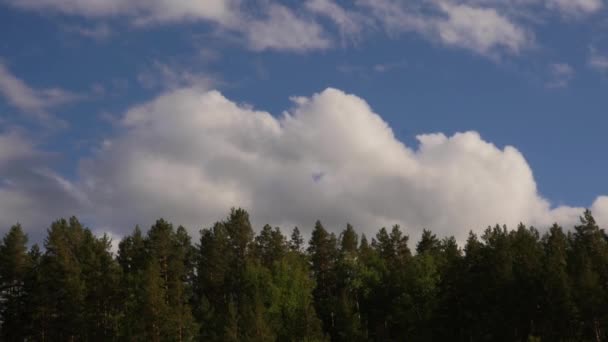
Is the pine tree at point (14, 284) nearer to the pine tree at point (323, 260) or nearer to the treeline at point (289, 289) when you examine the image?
the treeline at point (289, 289)

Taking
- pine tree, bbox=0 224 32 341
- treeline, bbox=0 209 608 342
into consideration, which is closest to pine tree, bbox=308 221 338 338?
treeline, bbox=0 209 608 342

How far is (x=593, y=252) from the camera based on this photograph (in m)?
90.1

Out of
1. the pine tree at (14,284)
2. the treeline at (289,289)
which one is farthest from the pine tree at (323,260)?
the pine tree at (14,284)

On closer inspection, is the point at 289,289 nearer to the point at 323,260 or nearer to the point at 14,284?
the point at 323,260

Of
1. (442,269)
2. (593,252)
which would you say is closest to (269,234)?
(442,269)

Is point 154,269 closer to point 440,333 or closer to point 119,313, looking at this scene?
point 119,313

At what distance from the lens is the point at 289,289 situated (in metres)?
96.6

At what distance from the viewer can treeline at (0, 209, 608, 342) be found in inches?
2995

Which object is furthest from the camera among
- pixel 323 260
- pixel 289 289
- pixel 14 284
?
pixel 323 260

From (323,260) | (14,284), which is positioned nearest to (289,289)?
(323,260)

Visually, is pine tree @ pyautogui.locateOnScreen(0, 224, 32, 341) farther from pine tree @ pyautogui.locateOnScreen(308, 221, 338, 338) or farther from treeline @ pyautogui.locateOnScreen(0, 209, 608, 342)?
pine tree @ pyautogui.locateOnScreen(308, 221, 338, 338)

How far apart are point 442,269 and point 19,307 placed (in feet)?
176

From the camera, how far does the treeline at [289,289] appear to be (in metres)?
76.1

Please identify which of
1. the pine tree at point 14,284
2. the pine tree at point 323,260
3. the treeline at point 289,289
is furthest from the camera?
the pine tree at point 323,260
